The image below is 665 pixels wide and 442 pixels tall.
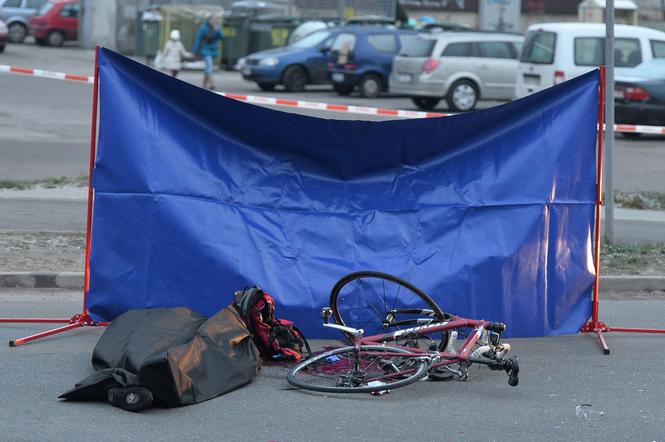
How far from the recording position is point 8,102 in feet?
73.0

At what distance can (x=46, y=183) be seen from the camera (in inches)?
530

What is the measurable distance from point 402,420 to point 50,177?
9117 millimetres

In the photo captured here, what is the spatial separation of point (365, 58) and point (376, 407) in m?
21.4

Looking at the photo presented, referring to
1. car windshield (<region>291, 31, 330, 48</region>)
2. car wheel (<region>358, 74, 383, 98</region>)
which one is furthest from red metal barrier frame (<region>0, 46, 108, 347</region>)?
car windshield (<region>291, 31, 330, 48</region>)

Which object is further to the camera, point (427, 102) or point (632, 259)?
point (427, 102)

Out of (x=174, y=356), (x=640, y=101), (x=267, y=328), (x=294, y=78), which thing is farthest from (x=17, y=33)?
(x=174, y=356)

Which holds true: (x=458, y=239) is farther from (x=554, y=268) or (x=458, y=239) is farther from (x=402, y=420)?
(x=402, y=420)

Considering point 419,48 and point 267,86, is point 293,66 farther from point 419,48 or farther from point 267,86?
point 419,48

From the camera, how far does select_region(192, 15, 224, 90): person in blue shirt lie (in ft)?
88.5

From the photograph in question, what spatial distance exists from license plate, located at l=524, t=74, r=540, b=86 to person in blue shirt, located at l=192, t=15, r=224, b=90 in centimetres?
820

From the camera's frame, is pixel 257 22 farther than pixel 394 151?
Yes

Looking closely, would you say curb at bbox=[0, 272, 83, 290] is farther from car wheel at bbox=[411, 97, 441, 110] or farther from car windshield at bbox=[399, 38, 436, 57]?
car wheel at bbox=[411, 97, 441, 110]

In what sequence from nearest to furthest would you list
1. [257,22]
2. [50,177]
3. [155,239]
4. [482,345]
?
[482,345] < [155,239] < [50,177] < [257,22]

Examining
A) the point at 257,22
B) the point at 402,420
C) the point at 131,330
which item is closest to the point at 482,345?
the point at 402,420
